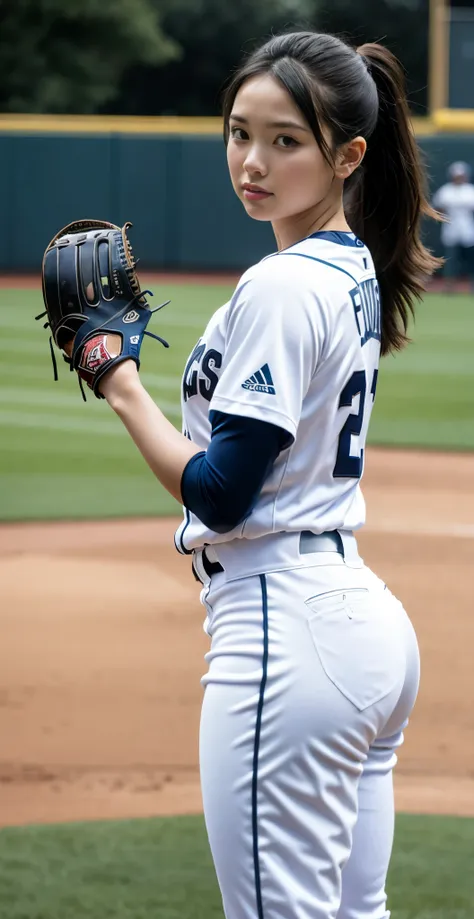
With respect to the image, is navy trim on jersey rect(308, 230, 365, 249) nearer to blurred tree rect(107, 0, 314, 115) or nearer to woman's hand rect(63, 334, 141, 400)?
woman's hand rect(63, 334, 141, 400)

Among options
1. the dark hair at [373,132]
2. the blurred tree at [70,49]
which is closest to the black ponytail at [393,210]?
the dark hair at [373,132]

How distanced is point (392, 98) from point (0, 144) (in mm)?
21367

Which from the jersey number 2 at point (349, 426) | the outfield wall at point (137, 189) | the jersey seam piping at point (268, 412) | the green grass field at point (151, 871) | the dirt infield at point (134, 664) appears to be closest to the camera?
the jersey seam piping at point (268, 412)

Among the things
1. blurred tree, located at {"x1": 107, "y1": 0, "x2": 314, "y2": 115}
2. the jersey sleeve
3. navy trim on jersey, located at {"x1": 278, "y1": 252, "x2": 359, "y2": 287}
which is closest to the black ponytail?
navy trim on jersey, located at {"x1": 278, "y1": 252, "x2": 359, "y2": 287}

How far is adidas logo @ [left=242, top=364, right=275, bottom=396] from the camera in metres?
1.66

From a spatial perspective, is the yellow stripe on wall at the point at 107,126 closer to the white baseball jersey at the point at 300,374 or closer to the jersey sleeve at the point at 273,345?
the white baseball jersey at the point at 300,374

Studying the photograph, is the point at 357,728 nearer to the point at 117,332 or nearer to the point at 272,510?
the point at 272,510

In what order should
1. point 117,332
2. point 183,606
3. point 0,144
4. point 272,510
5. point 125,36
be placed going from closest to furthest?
point 272,510, point 117,332, point 183,606, point 0,144, point 125,36

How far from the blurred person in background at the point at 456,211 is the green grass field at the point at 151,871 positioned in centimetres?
1729

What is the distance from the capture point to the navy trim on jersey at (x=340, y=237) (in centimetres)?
183

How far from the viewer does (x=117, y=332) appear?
186cm

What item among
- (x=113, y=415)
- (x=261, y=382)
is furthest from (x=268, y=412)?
(x=113, y=415)

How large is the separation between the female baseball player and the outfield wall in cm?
Answer: 2078

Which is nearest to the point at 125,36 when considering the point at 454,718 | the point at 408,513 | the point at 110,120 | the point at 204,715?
the point at 110,120
